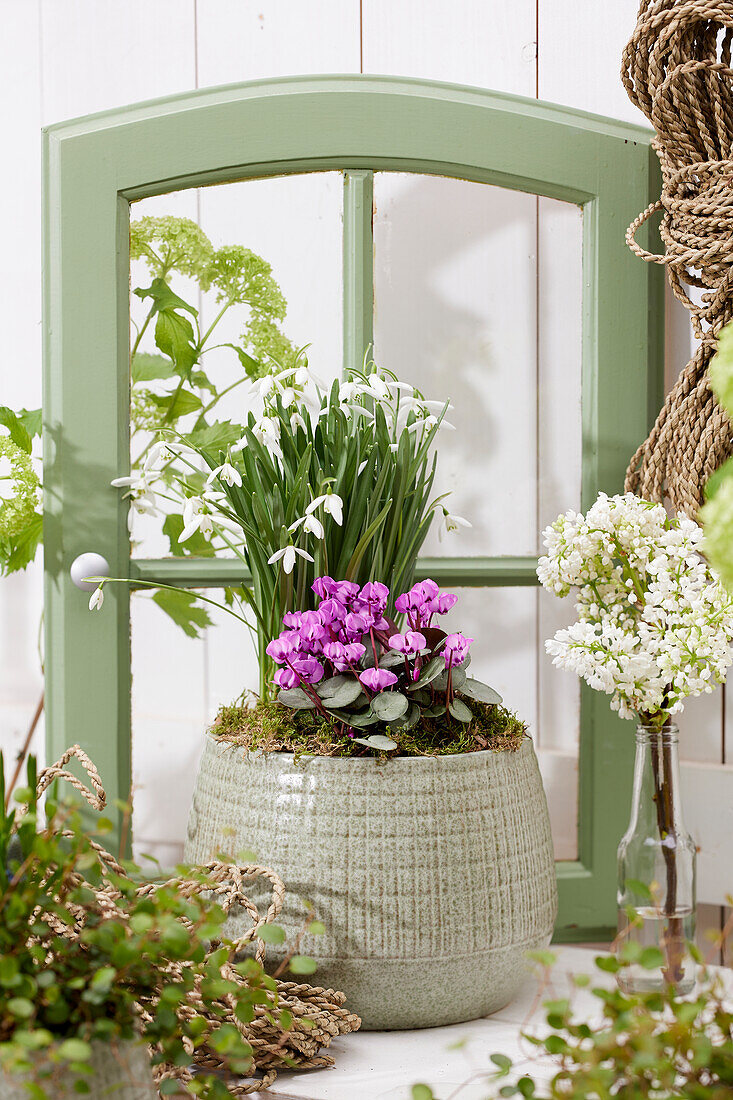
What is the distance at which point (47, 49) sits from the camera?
54.9 inches

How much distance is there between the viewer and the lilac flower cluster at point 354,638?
2.67 feet

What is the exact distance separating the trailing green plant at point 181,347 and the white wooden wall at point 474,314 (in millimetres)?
30

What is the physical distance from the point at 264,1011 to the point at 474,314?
0.77m

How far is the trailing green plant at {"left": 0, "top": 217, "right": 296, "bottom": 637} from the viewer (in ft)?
3.57

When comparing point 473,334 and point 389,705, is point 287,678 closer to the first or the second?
point 389,705

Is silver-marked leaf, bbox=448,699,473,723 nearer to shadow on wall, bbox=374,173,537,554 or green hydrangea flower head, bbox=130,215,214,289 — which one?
A: shadow on wall, bbox=374,173,537,554

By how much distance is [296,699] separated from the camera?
817mm

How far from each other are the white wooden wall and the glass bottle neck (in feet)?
0.68

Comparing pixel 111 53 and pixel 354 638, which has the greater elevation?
pixel 111 53

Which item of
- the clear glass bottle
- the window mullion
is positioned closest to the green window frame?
the window mullion

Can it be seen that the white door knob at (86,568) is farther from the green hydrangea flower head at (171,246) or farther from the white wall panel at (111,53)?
the white wall panel at (111,53)

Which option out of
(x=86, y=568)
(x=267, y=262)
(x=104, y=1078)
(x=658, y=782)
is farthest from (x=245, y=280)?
(x=104, y=1078)

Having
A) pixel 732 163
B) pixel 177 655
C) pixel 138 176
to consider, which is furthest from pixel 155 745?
pixel 732 163

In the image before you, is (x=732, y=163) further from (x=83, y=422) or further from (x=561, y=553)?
(x=83, y=422)
